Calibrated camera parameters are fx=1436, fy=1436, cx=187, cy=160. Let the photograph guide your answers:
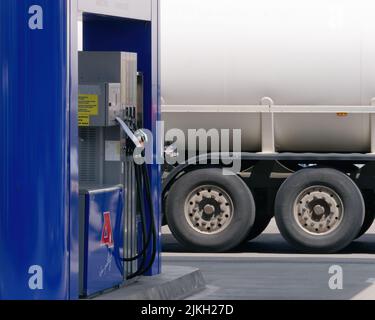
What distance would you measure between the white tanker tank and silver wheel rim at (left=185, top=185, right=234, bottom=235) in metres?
0.78

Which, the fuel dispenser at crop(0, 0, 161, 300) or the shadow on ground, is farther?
the shadow on ground

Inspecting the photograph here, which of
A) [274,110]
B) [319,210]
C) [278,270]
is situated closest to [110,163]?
[278,270]

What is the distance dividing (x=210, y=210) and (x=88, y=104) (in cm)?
536

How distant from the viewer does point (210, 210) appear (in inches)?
664

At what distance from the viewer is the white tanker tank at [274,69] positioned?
16.5 meters

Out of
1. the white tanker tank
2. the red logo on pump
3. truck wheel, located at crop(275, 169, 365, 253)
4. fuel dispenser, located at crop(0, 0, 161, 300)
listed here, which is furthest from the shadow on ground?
fuel dispenser, located at crop(0, 0, 161, 300)

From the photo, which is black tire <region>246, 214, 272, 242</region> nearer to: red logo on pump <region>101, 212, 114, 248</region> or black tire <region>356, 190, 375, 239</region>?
black tire <region>356, 190, 375, 239</region>

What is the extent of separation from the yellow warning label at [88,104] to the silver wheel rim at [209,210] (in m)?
5.27

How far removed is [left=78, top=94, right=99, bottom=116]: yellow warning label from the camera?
11.7m

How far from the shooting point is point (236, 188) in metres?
16.8

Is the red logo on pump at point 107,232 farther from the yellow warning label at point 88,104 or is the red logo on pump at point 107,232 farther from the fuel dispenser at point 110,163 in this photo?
the yellow warning label at point 88,104

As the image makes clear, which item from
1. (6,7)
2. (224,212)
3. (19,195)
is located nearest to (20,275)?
(19,195)

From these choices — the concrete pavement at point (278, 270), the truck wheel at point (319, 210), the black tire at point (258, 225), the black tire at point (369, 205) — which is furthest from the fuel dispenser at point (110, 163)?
the black tire at point (369, 205)

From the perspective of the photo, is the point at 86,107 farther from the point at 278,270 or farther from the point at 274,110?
the point at 274,110
